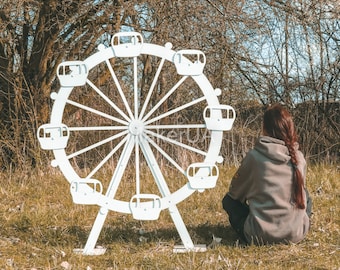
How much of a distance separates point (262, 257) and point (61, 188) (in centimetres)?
295

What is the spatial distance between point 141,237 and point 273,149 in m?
1.32

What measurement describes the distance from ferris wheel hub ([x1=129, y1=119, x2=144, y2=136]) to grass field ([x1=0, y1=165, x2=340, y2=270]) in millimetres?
892

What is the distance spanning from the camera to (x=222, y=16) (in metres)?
7.32

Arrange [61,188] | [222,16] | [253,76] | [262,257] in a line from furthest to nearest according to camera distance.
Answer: [253,76] → [222,16] → [61,188] → [262,257]

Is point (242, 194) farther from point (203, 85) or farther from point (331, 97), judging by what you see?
point (331, 97)

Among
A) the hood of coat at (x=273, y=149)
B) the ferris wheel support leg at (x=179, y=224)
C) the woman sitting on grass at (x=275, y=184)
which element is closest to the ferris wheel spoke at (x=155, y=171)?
the ferris wheel support leg at (x=179, y=224)

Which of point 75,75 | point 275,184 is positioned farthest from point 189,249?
point 75,75

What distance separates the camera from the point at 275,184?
3668 millimetres

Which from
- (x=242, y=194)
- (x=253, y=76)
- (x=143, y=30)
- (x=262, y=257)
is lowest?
(x=262, y=257)

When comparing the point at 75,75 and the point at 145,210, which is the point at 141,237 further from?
the point at 75,75

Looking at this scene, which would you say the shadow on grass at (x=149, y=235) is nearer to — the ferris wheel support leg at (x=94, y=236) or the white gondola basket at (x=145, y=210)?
the ferris wheel support leg at (x=94, y=236)

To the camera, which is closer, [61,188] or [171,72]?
[61,188]

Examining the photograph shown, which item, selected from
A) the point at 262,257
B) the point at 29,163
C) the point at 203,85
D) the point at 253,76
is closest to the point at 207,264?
the point at 262,257

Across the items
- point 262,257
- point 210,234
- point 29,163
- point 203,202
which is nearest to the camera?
point 262,257
